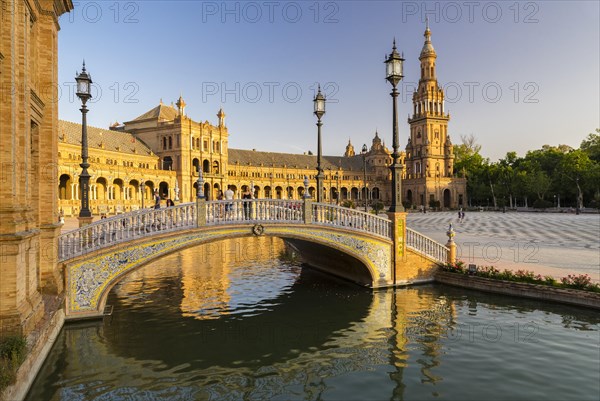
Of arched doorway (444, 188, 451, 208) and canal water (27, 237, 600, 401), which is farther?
arched doorway (444, 188, 451, 208)

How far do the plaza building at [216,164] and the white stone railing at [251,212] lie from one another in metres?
42.4

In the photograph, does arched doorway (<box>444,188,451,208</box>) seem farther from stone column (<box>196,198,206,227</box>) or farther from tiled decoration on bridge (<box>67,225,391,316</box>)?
stone column (<box>196,198,206,227</box>)

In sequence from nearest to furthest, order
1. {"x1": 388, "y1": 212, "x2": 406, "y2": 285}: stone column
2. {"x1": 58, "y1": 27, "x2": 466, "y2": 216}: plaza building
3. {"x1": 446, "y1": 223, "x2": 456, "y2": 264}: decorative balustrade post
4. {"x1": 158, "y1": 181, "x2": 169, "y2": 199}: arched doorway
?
1. {"x1": 388, "y1": 212, "x2": 406, "y2": 285}: stone column
2. {"x1": 446, "y1": 223, "x2": 456, "y2": 264}: decorative balustrade post
3. {"x1": 58, "y1": 27, "x2": 466, "y2": 216}: plaza building
4. {"x1": 158, "y1": 181, "x2": 169, "y2": 199}: arched doorway

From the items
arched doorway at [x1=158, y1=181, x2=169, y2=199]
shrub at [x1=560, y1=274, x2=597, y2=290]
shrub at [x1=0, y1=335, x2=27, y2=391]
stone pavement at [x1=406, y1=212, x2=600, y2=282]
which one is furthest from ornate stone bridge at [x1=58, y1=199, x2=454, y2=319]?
arched doorway at [x1=158, y1=181, x2=169, y2=199]

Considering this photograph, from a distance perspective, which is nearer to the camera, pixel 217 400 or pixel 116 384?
pixel 217 400

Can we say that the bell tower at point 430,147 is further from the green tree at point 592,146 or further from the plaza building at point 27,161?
the plaza building at point 27,161

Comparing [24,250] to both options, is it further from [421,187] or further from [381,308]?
[421,187]

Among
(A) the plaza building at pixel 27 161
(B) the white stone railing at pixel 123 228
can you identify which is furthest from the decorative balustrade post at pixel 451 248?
(A) the plaza building at pixel 27 161

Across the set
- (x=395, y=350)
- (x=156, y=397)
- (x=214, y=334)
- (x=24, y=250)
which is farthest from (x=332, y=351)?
(x=24, y=250)

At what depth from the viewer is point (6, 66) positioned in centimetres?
937

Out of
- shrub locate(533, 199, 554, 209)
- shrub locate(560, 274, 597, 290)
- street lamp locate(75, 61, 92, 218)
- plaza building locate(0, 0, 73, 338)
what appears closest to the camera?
plaza building locate(0, 0, 73, 338)

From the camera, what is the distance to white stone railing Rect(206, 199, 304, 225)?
15.3 m

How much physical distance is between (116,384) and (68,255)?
5.52m

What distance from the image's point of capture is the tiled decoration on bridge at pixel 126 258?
43.6ft
